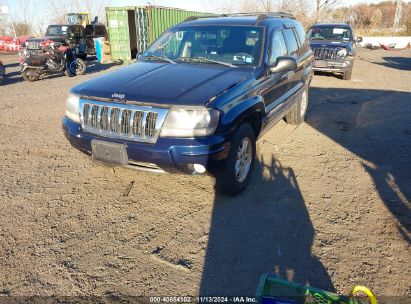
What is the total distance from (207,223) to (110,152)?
117 centimetres

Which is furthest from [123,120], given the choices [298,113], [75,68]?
[75,68]

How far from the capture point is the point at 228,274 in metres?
2.59

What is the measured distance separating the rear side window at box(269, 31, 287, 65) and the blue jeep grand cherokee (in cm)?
2

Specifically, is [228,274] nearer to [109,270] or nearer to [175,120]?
[109,270]

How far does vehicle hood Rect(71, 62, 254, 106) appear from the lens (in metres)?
3.15

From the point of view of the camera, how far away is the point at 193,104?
3.03 metres

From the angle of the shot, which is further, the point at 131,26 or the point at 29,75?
the point at 131,26

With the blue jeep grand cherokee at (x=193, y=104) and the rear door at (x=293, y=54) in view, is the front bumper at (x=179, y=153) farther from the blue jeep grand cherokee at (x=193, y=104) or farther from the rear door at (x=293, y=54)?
the rear door at (x=293, y=54)

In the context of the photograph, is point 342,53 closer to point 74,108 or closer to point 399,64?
point 399,64

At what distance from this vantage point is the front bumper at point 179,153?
3.04m

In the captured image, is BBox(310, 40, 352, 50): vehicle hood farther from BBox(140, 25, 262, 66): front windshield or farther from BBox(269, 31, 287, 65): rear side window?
BBox(140, 25, 262, 66): front windshield

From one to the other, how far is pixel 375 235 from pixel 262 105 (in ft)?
5.88

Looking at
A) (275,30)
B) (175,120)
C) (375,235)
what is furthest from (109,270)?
(275,30)

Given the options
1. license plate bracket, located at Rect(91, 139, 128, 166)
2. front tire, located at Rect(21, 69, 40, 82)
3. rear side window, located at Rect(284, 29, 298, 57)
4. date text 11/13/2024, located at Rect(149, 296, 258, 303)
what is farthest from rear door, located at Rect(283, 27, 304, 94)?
front tire, located at Rect(21, 69, 40, 82)
